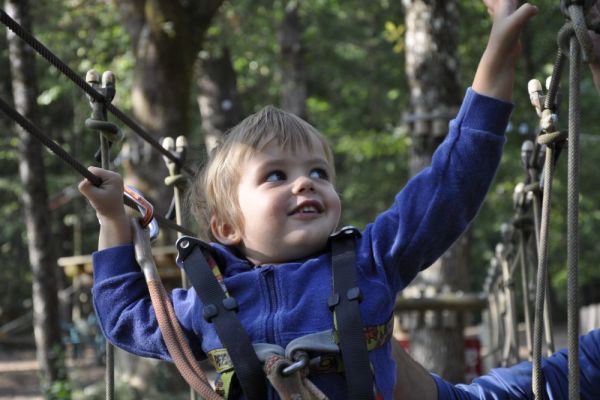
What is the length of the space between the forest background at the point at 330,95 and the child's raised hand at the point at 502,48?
4941 mm

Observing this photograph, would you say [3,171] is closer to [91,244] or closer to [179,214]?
[91,244]

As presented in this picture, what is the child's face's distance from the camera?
6.26ft

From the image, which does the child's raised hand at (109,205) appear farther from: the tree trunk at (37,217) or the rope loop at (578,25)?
the tree trunk at (37,217)

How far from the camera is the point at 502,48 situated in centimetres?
168

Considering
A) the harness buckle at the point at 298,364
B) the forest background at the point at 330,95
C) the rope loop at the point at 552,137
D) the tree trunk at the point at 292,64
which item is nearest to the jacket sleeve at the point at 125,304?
the harness buckle at the point at 298,364

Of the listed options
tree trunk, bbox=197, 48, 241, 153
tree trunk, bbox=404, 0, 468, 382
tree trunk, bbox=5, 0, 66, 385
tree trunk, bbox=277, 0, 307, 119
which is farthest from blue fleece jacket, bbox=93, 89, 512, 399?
tree trunk, bbox=277, 0, 307, 119

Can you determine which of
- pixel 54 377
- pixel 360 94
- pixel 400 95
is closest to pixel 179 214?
pixel 54 377

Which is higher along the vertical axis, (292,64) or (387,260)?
(292,64)

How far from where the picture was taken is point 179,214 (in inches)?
114

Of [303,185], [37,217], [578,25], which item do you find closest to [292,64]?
[37,217]

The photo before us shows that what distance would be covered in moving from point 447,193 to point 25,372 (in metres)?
16.0

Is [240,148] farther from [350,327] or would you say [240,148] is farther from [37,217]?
[37,217]

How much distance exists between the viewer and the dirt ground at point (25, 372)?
509 inches

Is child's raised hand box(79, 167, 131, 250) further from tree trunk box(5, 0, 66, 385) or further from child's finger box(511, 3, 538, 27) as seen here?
tree trunk box(5, 0, 66, 385)
